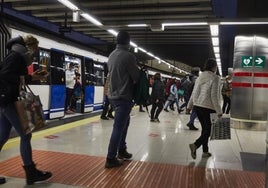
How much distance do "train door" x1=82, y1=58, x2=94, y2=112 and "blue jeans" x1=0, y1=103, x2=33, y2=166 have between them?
270 inches

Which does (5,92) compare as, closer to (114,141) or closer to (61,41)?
(114,141)

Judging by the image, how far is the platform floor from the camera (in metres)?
3.75

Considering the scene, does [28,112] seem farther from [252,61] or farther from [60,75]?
[252,61]

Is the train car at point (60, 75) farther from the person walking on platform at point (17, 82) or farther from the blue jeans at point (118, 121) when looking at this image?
the person walking on platform at point (17, 82)

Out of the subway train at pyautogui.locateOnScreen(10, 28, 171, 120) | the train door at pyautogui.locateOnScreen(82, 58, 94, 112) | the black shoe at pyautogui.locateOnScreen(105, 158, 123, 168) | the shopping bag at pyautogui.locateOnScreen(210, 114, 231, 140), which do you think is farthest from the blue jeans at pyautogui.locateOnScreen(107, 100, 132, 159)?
the train door at pyautogui.locateOnScreen(82, 58, 94, 112)

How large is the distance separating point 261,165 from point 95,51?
7866 millimetres

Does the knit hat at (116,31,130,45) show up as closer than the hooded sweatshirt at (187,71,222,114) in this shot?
Yes

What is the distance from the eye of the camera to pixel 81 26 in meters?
13.3

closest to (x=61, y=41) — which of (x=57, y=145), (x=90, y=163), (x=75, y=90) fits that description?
(x=75, y=90)

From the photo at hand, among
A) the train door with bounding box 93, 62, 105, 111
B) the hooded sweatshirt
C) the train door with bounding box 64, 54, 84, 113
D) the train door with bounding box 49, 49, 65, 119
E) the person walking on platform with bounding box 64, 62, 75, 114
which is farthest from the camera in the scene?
the train door with bounding box 93, 62, 105, 111

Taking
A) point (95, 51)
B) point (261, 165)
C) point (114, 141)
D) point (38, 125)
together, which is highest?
point (95, 51)

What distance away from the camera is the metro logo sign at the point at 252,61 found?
8.29 meters

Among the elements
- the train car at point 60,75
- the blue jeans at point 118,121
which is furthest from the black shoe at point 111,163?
the train car at point 60,75

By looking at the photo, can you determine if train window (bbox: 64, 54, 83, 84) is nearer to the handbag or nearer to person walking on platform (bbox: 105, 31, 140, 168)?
person walking on platform (bbox: 105, 31, 140, 168)
